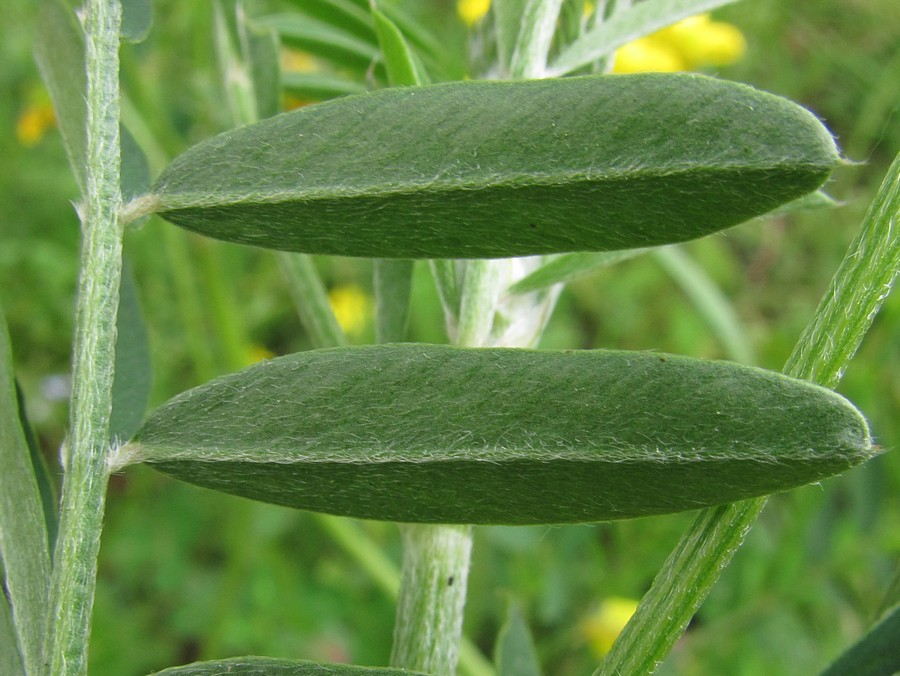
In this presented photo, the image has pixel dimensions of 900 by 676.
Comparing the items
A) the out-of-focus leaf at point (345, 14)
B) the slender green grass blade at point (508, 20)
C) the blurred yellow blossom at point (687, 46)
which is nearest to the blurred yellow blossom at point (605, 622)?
the blurred yellow blossom at point (687, 46)

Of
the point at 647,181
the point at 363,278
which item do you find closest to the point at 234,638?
the point at 363,278

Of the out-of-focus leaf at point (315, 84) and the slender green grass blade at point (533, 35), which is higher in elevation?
the out-of-focus leaf at point (315, 84)

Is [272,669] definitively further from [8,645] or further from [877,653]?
[877,653]

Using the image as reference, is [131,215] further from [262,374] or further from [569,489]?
[569,489]

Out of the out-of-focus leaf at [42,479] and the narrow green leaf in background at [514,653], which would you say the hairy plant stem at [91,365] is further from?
the narrow green leaf in background at [514,653]

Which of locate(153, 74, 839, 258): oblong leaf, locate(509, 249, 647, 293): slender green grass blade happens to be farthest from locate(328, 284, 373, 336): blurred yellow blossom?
locate(153, 74, 839, 258): oblong leaf

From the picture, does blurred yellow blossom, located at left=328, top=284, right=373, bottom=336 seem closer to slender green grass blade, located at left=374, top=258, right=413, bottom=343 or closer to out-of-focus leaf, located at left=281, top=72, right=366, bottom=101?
out-of-focus leaf, located at left=281, top=72, right=366, bottom=101
